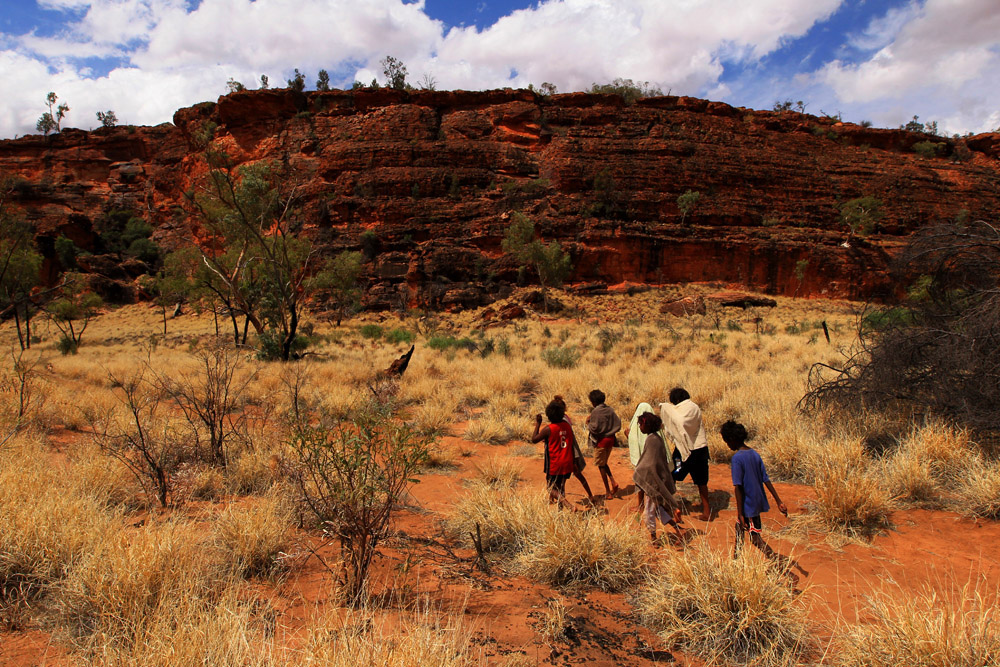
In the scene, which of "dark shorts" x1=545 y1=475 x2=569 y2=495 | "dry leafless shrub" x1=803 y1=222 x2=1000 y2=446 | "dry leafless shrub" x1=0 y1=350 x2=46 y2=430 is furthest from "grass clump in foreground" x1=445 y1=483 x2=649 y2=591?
"dry leafless shrub" x1=0 y1=350 x2=46 y2=430

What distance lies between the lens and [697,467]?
4.89 metres

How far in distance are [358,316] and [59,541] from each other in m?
32.5

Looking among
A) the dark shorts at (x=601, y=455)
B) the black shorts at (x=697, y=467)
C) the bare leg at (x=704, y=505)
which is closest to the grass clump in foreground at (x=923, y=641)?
the bare leg at (x=704, y=505)

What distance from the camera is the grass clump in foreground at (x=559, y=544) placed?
3418 millimetres

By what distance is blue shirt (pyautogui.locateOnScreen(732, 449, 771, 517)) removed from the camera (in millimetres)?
3697

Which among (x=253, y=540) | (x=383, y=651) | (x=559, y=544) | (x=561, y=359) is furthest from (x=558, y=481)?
(x=561, y=359)

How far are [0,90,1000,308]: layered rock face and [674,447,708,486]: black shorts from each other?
98.1 feet

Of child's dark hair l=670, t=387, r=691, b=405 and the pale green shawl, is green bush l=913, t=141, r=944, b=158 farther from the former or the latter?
the pale green shawl

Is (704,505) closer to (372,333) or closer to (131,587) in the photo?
(131,587)

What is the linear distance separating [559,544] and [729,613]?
113 cm

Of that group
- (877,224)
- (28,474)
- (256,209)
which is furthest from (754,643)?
(877,224)

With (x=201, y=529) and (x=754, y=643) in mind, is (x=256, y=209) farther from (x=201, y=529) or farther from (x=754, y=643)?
(x=754, y=643)

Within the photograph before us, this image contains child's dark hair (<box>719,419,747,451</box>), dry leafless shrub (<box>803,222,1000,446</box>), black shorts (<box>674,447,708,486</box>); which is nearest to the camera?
child's dark hair (<box>719,419,747,451</box>)

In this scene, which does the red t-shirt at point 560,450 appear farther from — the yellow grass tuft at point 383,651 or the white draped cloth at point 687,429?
the yellow grass tuft at point 383,651
